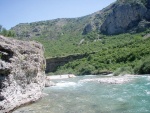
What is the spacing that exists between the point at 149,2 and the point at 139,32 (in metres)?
17.7

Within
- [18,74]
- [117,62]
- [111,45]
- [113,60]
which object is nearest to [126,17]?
[111,45]

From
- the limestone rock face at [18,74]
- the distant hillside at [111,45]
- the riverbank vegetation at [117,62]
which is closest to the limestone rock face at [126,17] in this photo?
the distant hillside at [111,45]

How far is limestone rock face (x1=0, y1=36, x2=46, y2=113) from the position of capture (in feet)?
76.0

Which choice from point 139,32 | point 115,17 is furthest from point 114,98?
point 115,17

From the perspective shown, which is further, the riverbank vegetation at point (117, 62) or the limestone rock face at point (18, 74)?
the riverbank vegetation at point (117, 62)

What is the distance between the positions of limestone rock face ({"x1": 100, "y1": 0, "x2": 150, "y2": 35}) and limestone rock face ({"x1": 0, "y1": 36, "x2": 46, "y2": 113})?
113 metres

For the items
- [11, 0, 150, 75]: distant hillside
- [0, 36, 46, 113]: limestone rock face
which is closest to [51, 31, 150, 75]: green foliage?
[11, 0, 150, 75]: distant hillside

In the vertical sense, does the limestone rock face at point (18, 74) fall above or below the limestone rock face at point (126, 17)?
below

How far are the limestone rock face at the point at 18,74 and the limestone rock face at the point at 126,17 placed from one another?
113052mm

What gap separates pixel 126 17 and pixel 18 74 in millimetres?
125584

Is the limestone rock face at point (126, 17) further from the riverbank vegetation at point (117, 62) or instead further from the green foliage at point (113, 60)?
the green foliage at point (113, 60)

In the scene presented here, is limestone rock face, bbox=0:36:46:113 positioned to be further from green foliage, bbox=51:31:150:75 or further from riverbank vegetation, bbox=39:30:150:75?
green foliage, bbox=51:31:150:75

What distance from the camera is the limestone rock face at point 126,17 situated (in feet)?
449

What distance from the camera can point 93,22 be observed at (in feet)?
634
